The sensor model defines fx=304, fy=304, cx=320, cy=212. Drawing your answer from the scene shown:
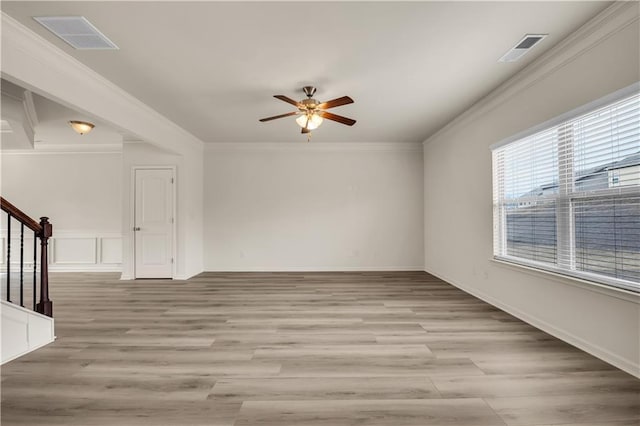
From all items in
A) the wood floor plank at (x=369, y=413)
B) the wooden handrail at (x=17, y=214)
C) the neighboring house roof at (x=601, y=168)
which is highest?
the neighboring house roof at (x=601, y=168)

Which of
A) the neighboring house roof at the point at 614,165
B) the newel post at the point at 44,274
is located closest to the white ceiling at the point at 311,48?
the neighboring house roof at the point at 614,165

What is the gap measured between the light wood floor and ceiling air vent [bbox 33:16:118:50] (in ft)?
8.93

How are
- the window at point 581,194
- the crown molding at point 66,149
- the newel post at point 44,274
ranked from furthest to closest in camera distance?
1. the crown molding at point 66,149
2. the newel post at point 44,274
3. the window at point 581,194

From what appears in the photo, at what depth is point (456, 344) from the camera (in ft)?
9.07

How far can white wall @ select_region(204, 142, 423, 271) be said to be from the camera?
657 centimetres

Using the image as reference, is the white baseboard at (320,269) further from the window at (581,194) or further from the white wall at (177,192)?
the window at (581,194)

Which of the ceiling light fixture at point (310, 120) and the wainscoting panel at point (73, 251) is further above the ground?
the ceiling light fixture at point (310, 120)

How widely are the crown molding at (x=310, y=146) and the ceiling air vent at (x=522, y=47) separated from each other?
3599 mm

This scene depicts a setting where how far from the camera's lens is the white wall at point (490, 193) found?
2.29 meters

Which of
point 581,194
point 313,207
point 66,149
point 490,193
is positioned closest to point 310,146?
point 313,207

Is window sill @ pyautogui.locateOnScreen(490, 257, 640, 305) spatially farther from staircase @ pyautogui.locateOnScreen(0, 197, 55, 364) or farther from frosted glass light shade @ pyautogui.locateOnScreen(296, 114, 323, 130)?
staircase @ pyautogui.locateOnScreen(0, 197, 55, 364)

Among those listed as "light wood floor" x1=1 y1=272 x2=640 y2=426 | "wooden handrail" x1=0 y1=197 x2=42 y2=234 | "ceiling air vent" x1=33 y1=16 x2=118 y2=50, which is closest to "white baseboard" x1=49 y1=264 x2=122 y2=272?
"light wood floor" x1=1 y1=272 x2=640 y2=426

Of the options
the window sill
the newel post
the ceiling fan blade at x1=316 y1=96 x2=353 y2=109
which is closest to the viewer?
the window sill

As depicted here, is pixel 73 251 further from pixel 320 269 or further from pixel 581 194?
pixel 581 194
